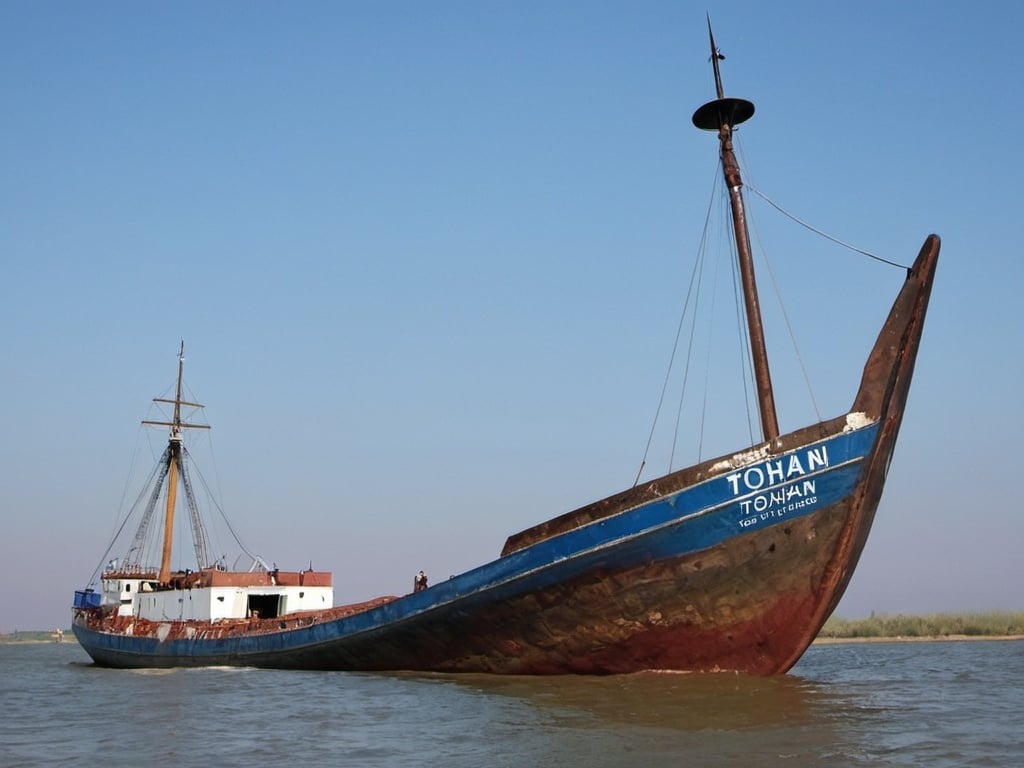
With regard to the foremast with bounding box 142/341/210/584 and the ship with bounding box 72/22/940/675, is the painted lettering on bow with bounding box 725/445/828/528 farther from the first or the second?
the foremast with bounding box 142/341/210/584

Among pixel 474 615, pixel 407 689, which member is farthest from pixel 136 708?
pixel 474 615

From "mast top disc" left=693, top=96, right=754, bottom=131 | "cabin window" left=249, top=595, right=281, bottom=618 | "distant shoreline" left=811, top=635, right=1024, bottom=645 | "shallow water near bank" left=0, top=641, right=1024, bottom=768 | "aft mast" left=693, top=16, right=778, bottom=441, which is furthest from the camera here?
"distant shoreline" left=811, top=635, right=1024, bottom=645

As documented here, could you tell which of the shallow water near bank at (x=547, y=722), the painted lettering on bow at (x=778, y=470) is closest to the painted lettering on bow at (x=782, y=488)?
the painted lettering on bow at (x=778, y=470)

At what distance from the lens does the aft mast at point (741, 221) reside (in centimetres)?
1480

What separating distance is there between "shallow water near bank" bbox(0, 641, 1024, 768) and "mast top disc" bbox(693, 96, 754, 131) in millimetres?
10174

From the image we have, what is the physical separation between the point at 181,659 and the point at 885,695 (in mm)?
19623

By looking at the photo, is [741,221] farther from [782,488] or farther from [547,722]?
[547,722]

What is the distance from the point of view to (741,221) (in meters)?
15.7

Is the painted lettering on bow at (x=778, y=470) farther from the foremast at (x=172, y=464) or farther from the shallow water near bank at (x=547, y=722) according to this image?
the foremast at (x=172, y=464)

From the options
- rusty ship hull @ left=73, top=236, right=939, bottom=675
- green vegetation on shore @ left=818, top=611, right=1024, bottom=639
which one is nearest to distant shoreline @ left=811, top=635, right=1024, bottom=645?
green vegetation on shore @ left=818, top=611, right=1024, bottom=639

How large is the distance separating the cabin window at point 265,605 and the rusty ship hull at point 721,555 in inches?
552

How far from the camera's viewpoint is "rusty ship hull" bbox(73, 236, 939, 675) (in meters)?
12.9

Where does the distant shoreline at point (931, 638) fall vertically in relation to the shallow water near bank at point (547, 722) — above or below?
below

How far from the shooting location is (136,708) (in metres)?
14.0
